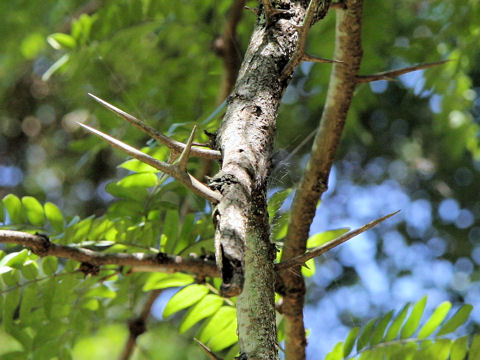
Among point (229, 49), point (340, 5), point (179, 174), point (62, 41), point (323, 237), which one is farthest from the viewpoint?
point (229, 49)

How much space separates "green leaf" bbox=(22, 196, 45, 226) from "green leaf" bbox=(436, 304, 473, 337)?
904mm

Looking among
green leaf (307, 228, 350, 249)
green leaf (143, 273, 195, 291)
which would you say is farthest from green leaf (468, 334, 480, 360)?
green leaf (143, 273, 195, 291)

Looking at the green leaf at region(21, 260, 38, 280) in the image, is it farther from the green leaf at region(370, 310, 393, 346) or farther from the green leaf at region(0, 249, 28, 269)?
the green leaf at region(370, 310, 393, 346)

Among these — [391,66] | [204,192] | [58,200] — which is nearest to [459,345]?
[204,192]

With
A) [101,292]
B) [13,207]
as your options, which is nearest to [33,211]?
[13,207]

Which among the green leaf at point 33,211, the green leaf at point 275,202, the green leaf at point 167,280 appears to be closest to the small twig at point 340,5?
the green leaf at point 275,202

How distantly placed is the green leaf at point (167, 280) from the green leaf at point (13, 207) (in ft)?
1.03

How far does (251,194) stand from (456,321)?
0.82 meters

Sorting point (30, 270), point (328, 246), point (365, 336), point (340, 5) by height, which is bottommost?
point (328, 246)

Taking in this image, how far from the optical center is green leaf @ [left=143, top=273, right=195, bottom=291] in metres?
1.16

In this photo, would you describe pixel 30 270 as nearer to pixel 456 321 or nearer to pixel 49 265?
pixel 49 265

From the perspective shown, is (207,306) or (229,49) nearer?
(207,306)

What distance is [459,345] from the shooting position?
43.0 inches

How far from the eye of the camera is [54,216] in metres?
1.15
